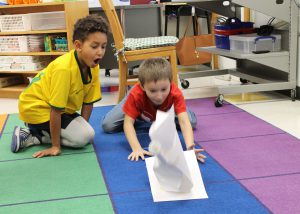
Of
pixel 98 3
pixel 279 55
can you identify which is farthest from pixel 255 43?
pixel 98 3

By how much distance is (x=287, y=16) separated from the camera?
8.96 feet

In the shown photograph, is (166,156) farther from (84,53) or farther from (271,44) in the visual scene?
(271,44)

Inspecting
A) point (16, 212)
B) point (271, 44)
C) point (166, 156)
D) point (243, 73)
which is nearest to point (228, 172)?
point (166, 156)

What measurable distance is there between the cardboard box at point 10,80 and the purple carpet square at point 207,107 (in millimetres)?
1745

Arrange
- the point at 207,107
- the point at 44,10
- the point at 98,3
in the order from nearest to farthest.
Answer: the point at 207,107 → the point at 44,10 → the point at 98,3

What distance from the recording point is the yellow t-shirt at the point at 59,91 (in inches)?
70.4

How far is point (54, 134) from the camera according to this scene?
1.87 meters

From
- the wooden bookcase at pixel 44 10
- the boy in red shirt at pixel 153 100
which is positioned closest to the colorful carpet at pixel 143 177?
the boy in red shirt at pixel 153 100

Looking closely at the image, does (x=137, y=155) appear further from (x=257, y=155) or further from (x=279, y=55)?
(x=279, y=55)

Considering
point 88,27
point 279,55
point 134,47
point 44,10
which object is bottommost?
point 279,55

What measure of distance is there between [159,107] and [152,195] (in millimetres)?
571

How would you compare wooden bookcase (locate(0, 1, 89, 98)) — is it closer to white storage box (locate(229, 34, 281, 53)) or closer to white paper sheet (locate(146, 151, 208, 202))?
white storage box (locate(229, 34, 281, 53))

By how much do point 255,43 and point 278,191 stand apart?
1609 mm

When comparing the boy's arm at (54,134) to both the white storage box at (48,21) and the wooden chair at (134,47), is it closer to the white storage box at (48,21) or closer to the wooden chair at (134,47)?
the wooden chair at (134,47)
